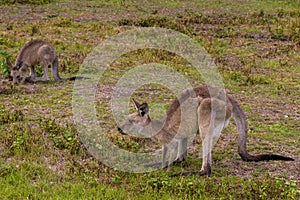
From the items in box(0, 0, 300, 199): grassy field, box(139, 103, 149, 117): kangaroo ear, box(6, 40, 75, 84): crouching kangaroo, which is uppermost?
box(139, 103, 149, 117): kangaroo ear

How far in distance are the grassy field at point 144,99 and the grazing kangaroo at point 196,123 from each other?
0.23 metres

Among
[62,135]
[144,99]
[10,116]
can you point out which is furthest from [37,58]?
[62,135]

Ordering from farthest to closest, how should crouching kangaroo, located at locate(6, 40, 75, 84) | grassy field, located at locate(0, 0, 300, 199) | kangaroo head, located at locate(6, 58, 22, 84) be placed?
crouching kangaroo, located at locate(6, 40, 75, 84) → kangaroo head, located at locate(6, 58, 22, 84) → grassy field, located at locate(0, 0, 300, 199)

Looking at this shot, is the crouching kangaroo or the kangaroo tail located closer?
the kangaroo tail

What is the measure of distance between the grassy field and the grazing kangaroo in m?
0.23

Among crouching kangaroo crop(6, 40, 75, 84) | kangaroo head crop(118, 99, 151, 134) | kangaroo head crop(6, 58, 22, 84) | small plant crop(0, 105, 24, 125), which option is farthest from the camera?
crouching kangaroo crop(6, 40, 75, 84)

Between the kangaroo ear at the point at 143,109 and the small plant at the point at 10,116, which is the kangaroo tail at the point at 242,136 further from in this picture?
the small plant at the point at 10,116

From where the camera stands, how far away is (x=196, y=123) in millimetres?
5441

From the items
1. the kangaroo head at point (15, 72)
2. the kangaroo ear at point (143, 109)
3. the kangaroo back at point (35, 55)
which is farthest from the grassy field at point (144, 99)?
the kangaroo ear at point (143, 109)

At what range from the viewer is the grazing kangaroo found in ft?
17.0

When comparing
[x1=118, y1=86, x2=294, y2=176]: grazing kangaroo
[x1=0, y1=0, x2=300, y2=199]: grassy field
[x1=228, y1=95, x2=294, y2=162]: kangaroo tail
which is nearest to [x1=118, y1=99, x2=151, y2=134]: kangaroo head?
[x1=118, y1=86, x2=294, y2=176]: grazing kangaroo

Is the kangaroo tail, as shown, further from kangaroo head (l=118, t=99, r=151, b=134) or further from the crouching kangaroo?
the crouching kangaroo

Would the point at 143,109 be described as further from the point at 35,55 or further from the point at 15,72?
the point at 35,55

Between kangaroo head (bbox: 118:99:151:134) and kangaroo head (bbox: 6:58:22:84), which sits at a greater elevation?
kangaroo head (bbox: 118:99:151:134)
